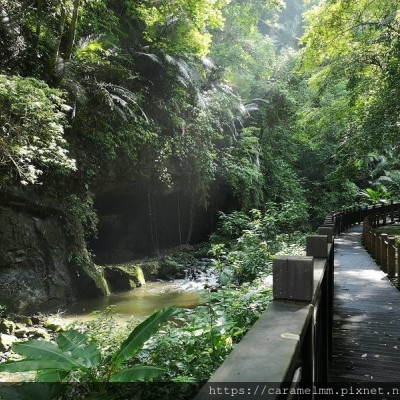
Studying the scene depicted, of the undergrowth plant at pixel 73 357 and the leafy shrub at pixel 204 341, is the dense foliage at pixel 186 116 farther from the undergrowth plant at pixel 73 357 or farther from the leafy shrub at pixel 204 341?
the undergrowth plant at pixel 73 357

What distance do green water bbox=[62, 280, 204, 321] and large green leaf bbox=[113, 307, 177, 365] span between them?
5316 millimetres

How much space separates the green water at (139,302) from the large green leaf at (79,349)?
17.1 feet

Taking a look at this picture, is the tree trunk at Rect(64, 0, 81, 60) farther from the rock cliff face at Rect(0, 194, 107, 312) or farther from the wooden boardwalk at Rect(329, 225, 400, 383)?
the wooden boardwalk at Rect(329, 225, 400, 383)

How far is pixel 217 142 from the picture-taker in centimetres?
1934

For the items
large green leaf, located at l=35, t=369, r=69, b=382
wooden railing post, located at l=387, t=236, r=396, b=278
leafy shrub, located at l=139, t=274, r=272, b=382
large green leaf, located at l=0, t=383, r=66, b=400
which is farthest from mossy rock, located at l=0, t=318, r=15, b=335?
wooden railing post, located at l=387, t=236, r=396, b=278

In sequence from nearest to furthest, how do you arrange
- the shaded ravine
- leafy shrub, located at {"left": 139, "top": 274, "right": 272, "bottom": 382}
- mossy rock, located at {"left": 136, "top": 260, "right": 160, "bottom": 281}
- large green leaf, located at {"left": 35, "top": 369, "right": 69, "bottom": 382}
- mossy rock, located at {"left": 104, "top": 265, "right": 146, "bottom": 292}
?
large green leaf, located at {"left": 35, "top": 369, "right": 69, "bottom": 382}, leafy shrub, located at {"left": 139, "top": 274, "right": 272, "bottom": 382}, the shaded ravine, mossy rock, located at {"left": 104, "top": 265, "right": 146, "bottom": 292}, mossy rock, located at {"left": 136, "top": 260, "right": 160, "bottom": 281}

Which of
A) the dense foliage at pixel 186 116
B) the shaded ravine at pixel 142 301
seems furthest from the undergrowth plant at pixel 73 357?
the shaded ravine at pixel 142 301

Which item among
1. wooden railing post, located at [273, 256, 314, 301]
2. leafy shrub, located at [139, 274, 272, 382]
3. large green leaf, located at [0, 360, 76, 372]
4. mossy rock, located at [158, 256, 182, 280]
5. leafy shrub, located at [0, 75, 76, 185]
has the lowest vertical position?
mossy rock, located at [158, 256, 182, 280]

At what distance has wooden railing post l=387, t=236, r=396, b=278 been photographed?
8203mm

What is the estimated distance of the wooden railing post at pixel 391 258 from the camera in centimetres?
820

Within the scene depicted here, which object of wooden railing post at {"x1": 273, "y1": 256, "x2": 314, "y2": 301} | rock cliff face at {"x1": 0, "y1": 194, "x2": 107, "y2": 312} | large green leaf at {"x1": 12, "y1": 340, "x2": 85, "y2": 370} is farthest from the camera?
rock cliff face at {"x1": 0, "y1": 194, "x2": 107, "y2": 312}

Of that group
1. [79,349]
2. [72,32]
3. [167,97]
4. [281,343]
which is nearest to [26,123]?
[72,32]

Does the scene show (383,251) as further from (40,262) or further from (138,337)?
(40,262)

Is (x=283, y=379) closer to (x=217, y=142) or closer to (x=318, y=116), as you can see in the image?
(x=318, y=116)
